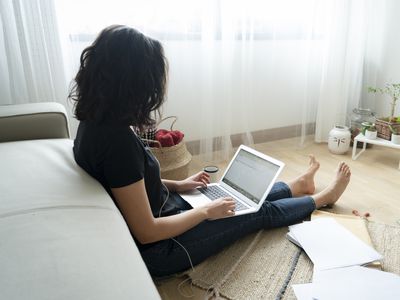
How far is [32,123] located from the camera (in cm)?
147

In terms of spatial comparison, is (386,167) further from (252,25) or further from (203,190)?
(203,190)

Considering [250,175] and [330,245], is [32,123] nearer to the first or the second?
[250,175]

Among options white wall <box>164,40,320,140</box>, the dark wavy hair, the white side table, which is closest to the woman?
the dark wavy hair

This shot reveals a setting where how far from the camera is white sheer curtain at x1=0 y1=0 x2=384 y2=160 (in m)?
1.80

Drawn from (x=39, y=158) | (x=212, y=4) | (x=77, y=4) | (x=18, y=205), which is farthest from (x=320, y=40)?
(x=18, y=205)

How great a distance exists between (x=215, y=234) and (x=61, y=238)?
26.4 inches

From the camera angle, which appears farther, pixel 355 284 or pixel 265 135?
pixel 265 135

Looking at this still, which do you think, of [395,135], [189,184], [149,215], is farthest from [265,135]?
[149,215]

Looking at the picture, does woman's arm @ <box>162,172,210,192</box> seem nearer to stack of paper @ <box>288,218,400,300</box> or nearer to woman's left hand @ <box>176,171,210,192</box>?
woman's left hand @ <box>176,171,210,192</box>

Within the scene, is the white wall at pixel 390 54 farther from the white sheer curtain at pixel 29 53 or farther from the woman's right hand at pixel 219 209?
the white sheer curtain at pixel 29 53

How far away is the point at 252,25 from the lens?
7.76ft

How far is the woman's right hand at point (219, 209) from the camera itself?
1182 millimetres

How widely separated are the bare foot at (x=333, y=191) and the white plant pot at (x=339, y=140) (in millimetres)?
839

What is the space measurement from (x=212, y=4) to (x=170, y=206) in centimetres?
144
